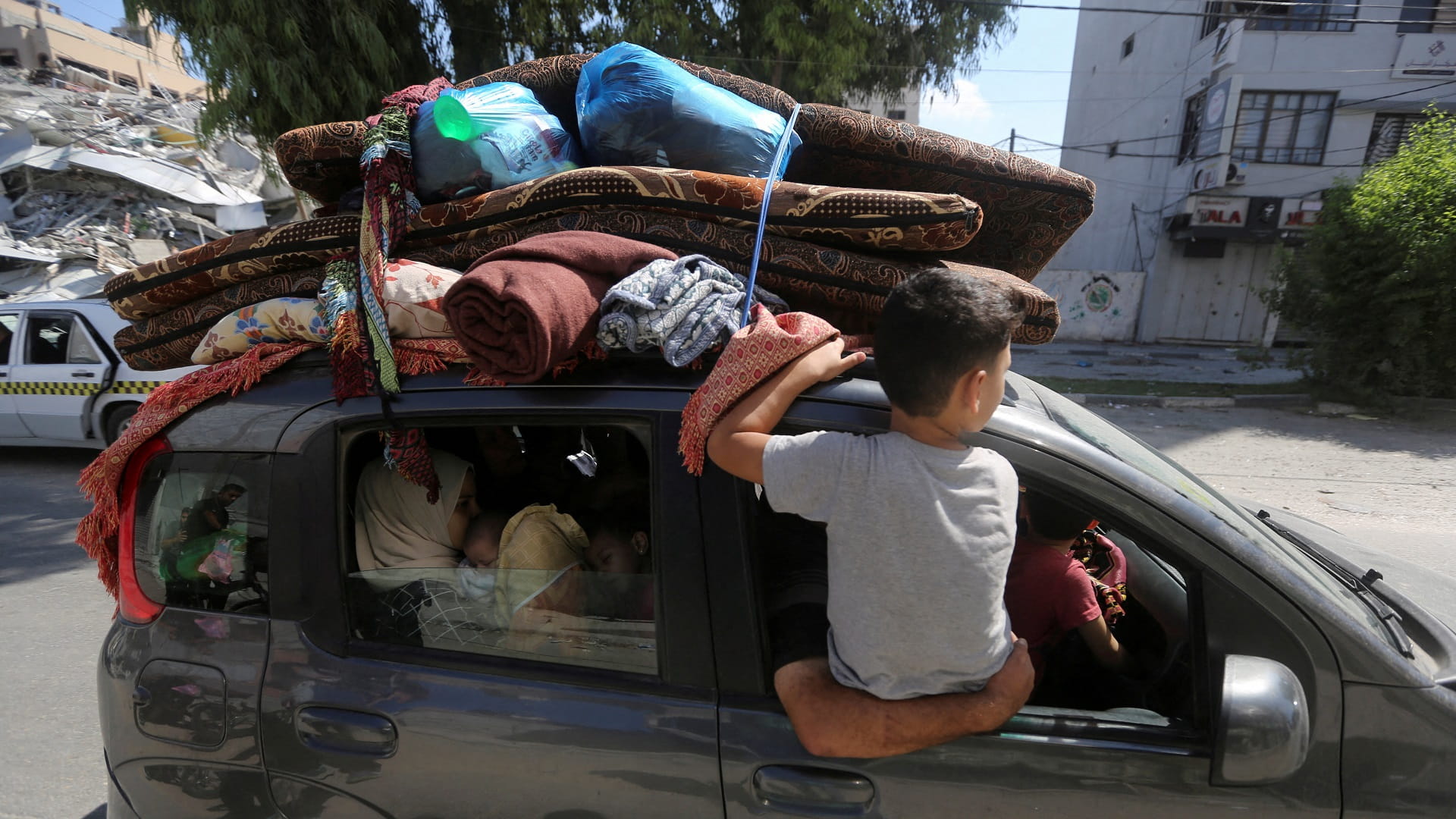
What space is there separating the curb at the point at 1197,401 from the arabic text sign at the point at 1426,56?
11.1 m

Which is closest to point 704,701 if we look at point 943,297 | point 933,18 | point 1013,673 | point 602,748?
point 602,748

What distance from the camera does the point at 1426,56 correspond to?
15617 millimetres

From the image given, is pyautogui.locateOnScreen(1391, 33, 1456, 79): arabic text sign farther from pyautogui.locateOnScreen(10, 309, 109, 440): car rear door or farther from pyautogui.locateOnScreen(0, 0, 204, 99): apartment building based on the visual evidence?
pyautogui.locateOnScreen(0, 0, 204, 99): apartment building

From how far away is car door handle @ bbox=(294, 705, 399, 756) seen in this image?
1.47 m

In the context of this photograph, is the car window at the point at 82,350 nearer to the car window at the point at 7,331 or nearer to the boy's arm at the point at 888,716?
the car window at the point at 7,331

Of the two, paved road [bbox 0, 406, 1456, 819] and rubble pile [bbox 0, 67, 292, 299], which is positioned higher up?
rubble pile [bbox 0, 67, 292, 299]

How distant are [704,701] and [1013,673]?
563 mm

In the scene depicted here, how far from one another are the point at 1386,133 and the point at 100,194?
27836 mm

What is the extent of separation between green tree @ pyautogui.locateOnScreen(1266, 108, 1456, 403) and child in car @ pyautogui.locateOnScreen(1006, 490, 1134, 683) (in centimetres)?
987

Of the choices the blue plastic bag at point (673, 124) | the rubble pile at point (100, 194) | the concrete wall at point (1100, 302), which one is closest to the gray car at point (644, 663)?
the blue plastic bag at point (673, 124)

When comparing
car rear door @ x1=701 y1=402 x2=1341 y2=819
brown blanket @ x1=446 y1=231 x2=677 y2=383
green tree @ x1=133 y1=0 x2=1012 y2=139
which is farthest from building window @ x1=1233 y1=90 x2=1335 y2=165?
brown blanket @ x1=446 y1=231 x2=677 y2=383

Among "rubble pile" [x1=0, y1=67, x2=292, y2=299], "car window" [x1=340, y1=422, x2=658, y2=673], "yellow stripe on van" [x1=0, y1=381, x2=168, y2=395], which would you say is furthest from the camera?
"rubble pile" [x1=0, y1=67, x2=292, y2=299]

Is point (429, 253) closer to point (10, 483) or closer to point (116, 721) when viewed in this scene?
point (116, 721)

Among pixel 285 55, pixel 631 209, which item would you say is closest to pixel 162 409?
pixel 631 209
